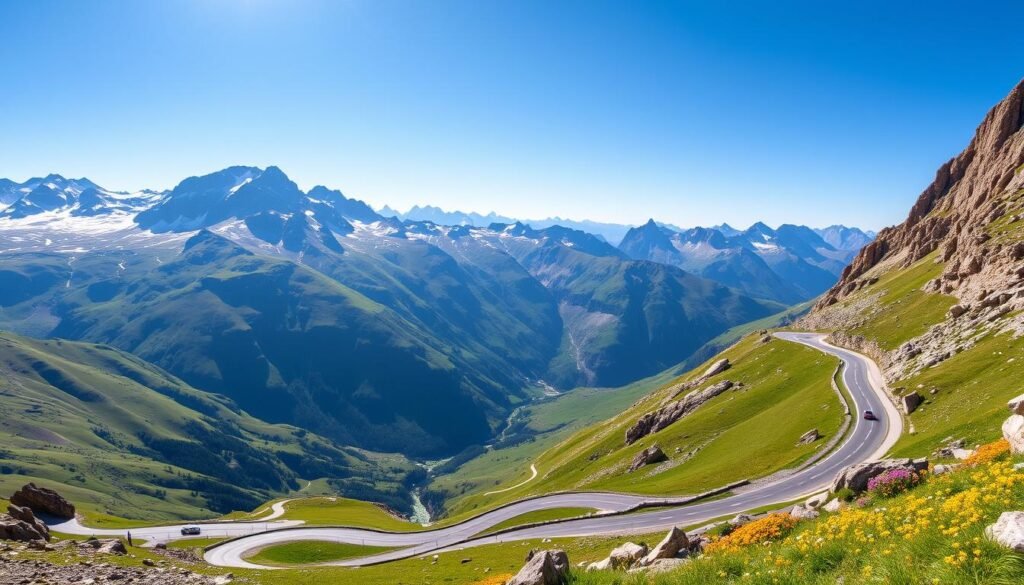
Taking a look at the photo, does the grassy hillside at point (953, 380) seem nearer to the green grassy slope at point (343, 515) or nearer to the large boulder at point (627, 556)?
the large boulder at point (627, 556)

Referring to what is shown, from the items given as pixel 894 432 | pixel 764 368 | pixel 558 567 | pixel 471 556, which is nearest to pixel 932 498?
pixel 558 567

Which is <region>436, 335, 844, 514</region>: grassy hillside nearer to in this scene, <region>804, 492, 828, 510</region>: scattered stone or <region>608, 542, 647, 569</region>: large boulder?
<region>804, 492, 828, 510</region>: scattered stone

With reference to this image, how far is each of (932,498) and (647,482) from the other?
80.7 metres

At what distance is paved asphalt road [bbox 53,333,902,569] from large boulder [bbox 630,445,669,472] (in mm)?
21604

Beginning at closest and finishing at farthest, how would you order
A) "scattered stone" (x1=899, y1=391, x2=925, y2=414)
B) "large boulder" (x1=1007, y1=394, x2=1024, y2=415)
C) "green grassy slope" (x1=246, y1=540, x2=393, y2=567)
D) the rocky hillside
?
"large boulder" (x1=1007, y1=394, x2=1024, y2=415) < the rocky hillside < "scattered stone" (x1=899, y1=391, x2=925, y2=414) < "green grassy slope" (x1=246, y1=540, x2=393, y2=567)

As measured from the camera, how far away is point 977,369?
65.7 m

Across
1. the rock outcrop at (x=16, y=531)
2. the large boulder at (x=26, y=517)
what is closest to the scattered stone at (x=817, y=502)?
the rock outcrop at (x=16, y=531)

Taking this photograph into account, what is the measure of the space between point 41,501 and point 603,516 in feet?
275

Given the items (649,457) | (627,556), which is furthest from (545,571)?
(649,457)

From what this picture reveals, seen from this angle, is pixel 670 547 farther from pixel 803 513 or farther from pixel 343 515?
pixel 343 515

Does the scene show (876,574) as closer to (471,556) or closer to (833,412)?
(471,556)

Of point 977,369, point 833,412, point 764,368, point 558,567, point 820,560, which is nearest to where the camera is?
point 820,560

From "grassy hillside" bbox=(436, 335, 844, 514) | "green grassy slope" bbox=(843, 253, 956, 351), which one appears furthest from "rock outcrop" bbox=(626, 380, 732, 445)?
"green grassy slope" bbox=(843, 253, 956, 351)

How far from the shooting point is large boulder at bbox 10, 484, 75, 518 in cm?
7775
